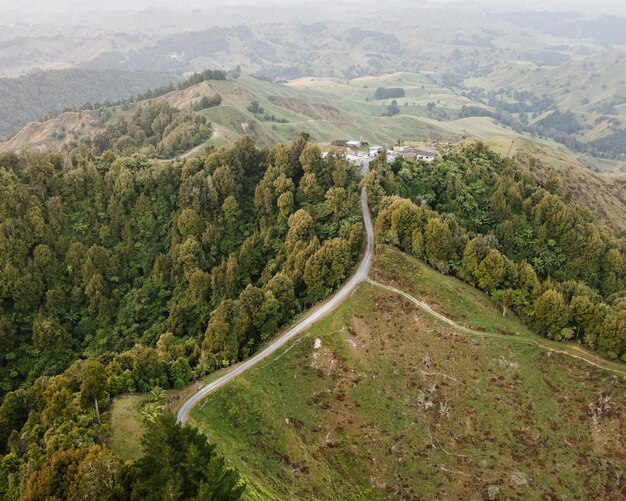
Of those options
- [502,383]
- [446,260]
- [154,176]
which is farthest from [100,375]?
[154,176]

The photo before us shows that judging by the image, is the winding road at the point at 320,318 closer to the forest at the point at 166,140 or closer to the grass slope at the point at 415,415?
the grass slope at the point at 415,415

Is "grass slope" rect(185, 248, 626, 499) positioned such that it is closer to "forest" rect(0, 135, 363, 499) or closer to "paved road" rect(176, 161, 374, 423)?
"paved road" rect(176, 161, 374, 423)

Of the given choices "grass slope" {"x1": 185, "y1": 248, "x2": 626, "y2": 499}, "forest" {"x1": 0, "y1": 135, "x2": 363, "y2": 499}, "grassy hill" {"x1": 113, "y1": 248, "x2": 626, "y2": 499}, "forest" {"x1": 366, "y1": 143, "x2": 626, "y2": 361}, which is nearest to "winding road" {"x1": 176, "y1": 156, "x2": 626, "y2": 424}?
"grassy hill" {"x1": 113, "y1": 248, "x2": 626, "y2": 499}

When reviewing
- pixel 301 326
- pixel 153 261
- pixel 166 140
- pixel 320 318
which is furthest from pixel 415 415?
pixel 166 140

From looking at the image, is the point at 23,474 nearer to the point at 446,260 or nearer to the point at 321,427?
the point at 321,427

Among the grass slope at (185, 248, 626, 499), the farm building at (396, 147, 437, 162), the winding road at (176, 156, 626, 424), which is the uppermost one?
the farm building at (396, 147, 437, 162)

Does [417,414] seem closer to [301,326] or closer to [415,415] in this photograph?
[415,415]
